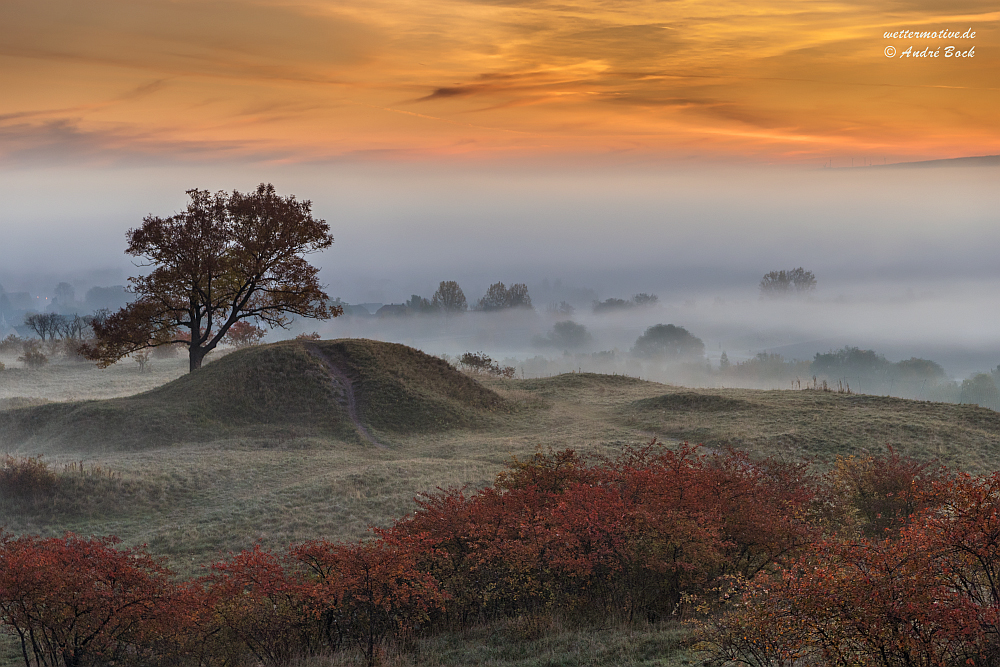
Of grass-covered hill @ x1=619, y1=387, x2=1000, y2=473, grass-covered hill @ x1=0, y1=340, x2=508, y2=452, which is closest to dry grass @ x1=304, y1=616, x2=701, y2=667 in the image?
grass-covered hill @ x1=619, y1=387, x2=1000, y2=473

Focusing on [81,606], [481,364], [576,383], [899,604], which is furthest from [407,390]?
[481,364]

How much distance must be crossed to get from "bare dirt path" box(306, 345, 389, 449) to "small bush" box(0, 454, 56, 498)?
10.9 meters

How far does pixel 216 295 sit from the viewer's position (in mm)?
35281

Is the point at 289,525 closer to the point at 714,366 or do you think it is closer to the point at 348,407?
the point at 348,407

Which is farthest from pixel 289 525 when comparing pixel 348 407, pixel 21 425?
pixel 21 425

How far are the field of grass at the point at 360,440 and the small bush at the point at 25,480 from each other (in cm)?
41

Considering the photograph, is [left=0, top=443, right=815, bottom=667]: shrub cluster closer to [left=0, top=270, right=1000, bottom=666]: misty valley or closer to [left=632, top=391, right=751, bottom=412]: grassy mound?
[left=0, top=270, right=1000, bottom=666]: misty valley

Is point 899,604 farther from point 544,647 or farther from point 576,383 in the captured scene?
point 576,383

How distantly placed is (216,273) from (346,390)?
10.1 metres

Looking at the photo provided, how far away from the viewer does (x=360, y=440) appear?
26391 mm

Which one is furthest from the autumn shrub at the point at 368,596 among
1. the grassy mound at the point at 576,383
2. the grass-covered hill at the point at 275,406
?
the grassy mound at the point at 576,383

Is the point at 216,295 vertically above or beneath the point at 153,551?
above

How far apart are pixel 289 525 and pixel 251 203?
23349mm

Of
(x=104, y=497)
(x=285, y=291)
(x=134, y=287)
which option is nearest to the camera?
(x=104, y=497)
